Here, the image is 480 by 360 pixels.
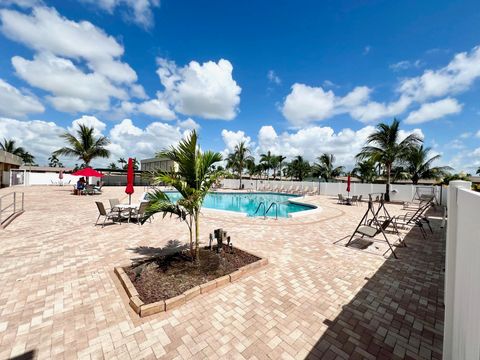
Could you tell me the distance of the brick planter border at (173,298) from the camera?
314cm

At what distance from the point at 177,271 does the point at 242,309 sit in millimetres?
1623

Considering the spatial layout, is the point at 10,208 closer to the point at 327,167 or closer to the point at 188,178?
the point at 188,178

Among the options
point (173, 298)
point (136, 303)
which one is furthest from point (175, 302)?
point (136, 303)

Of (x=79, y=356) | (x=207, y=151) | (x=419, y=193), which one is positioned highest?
(x=207, y=151)

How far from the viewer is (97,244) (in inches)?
240

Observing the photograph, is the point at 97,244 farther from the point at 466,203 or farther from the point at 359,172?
the point at 359,172

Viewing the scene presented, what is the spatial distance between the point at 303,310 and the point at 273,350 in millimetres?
983

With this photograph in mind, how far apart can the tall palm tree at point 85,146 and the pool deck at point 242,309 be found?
66.9ft

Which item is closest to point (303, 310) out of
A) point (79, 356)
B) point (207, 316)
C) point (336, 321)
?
point (336, 321)

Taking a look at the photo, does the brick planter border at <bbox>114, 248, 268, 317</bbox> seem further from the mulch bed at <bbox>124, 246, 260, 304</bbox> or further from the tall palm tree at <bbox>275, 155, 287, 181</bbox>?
the tall palm tree at <bbox>275, 155, 287, 181</bbox>

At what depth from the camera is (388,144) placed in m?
19.1

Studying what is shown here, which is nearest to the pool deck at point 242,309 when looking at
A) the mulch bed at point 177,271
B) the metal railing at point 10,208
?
the mulch bed at point 177,271

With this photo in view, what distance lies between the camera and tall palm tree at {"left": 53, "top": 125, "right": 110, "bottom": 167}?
883 inches

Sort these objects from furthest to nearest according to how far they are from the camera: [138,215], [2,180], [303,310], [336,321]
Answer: [2,180] → [138,215] → [303,310] → [336,321]
